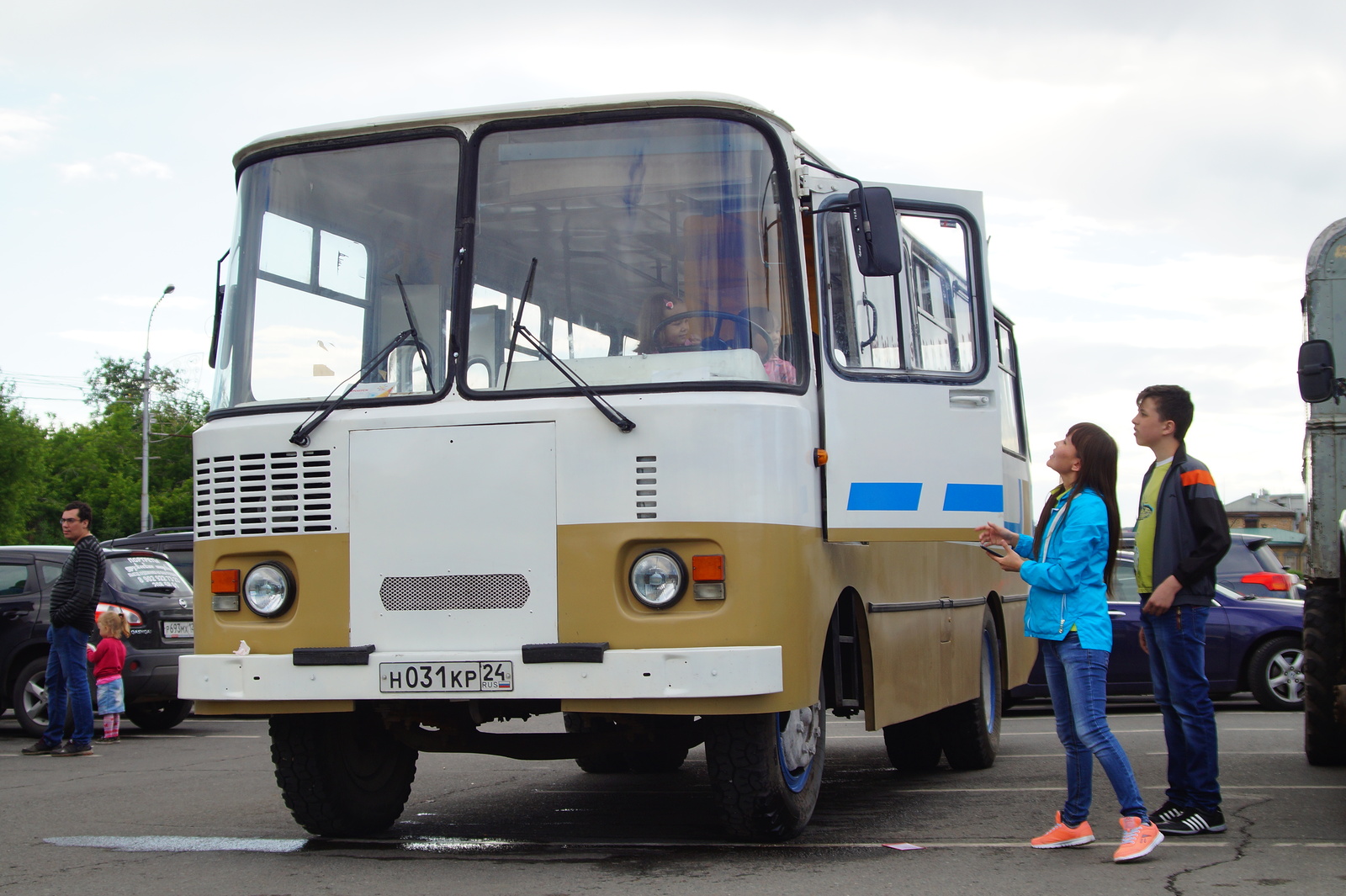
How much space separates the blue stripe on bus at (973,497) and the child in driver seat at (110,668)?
8556 mm

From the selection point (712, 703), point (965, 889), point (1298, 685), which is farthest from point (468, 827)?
point (1298, 685)

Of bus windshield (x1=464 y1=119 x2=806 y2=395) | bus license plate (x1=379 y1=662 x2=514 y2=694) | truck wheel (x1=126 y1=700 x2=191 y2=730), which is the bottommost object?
truck wheel (x1=126 y1=700 x2=191 y2=730)

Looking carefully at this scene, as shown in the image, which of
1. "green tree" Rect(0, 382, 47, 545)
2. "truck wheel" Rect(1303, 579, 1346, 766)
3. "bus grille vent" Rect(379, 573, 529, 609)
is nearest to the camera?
"bus grille vent" Rect(379, 573, 529, 609)

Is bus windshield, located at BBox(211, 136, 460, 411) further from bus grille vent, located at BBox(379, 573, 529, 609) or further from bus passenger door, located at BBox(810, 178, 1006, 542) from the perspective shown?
bus passenger door, located at BBox(810, 178, 1006, 542)

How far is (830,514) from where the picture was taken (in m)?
6.45

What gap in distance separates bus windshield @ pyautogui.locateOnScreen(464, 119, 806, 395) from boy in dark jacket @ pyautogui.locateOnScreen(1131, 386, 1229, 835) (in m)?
1.70

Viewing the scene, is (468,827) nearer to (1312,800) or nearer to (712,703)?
(712,703)

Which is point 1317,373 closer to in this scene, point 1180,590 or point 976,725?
point 1180,590

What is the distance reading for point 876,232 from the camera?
6.23 meters

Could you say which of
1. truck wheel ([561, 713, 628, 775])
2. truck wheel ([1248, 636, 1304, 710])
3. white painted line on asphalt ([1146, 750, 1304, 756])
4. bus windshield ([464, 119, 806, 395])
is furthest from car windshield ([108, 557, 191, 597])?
truck wheel ([1248, 636, 1304, 710])

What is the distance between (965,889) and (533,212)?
321 cm

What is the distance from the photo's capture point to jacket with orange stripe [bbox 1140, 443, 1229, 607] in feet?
20.9

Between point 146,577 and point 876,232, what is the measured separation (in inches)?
383

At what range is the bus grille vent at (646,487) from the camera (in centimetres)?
600
